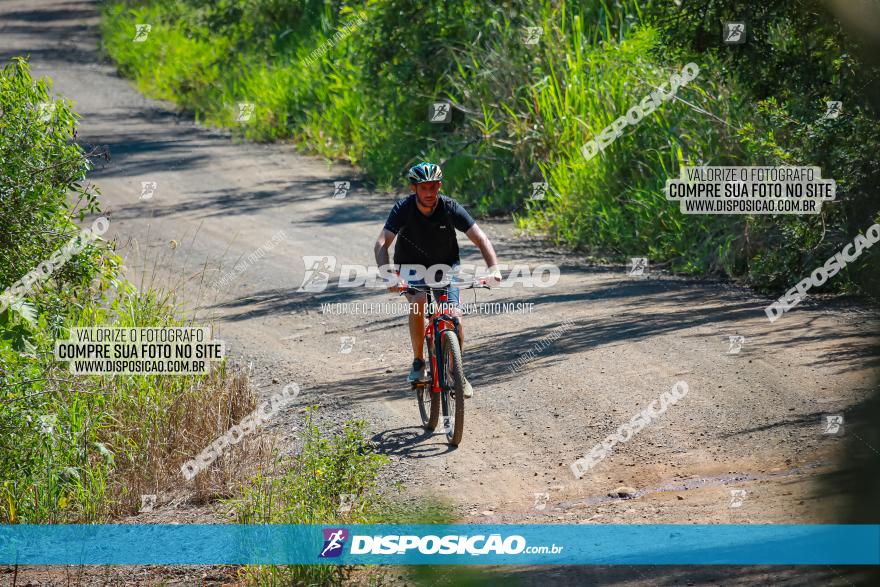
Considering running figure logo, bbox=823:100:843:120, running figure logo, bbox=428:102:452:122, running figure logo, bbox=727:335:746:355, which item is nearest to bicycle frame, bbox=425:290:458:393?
running figure logo, bbox=727:335:746:355

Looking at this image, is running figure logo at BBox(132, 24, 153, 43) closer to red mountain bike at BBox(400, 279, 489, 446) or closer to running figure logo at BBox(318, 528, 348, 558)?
red mountain bike at BBox(400, 279, 489, 446)

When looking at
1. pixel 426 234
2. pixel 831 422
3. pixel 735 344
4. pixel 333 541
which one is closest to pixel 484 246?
pixel 426 234

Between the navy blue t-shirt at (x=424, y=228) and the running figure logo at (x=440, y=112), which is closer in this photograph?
the navy blue t-shirt at (x=424, y=228)

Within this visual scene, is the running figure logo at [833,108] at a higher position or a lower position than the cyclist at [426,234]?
higher

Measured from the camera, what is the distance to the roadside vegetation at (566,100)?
11547 mm

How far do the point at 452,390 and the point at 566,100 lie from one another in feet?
34.7

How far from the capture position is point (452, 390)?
26.4 feet

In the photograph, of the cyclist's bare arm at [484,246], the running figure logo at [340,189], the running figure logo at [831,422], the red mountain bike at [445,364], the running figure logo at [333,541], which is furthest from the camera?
the running figure logo at [340,189]

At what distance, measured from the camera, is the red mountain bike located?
7931mm

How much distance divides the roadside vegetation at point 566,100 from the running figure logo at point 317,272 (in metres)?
3.48

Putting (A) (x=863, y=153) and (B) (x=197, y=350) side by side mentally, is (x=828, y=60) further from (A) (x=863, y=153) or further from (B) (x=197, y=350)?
(B) (x=197, y=350)

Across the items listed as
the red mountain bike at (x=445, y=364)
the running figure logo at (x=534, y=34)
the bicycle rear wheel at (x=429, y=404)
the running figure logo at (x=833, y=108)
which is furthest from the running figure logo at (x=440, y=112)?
the red mountain bike at (x=445, y=364)

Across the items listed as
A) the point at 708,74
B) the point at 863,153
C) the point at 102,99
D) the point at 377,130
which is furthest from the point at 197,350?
the point at 102,99

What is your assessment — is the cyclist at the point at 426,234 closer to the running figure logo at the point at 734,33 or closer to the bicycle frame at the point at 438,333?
the bicycle frame at the point at 438,333
